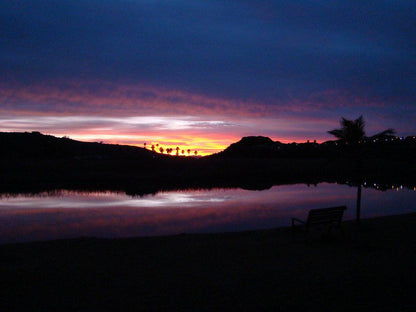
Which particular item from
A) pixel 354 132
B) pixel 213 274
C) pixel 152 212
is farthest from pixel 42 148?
pixel 213 274

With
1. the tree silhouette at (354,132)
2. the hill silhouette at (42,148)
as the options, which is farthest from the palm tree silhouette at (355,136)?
the hill silhouette at (42,148)

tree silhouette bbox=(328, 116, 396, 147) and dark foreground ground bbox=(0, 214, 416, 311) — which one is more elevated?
tree silhouette bbox=(328, 116, 396, 147)

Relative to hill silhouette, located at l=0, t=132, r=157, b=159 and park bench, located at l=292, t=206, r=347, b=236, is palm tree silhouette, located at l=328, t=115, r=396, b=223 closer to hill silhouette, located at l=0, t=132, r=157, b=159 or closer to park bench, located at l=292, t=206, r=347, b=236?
park bench, located at l=292, t=206, r=347, b=236

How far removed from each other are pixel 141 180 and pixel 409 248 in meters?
28.9

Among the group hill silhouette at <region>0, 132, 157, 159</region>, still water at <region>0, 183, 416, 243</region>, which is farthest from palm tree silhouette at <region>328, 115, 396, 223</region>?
hill silhouette at <region>0, 132, 157, 159</region>

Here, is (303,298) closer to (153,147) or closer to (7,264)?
(7,264)

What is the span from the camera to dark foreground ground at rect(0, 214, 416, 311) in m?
5.37

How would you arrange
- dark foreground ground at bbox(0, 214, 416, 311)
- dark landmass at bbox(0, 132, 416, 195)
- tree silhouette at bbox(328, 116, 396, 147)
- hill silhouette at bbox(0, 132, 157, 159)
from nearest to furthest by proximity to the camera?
dark foreground ground at bbox(0, 214, 416, 311) < tree silhouette at bbox(328, 116, 396, 147) < dark landmass at bbox(0, 132, 416, 195) < hill silhouette at bbox(0, 132, 157, 159)

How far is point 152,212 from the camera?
58.9 feet

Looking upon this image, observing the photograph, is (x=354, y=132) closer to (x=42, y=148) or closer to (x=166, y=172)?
(x=166, y=172)

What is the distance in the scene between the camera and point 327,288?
592cm

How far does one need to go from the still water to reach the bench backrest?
4.41 meters

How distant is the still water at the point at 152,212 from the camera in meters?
13.8

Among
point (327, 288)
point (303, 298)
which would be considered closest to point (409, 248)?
point (327, 288)
